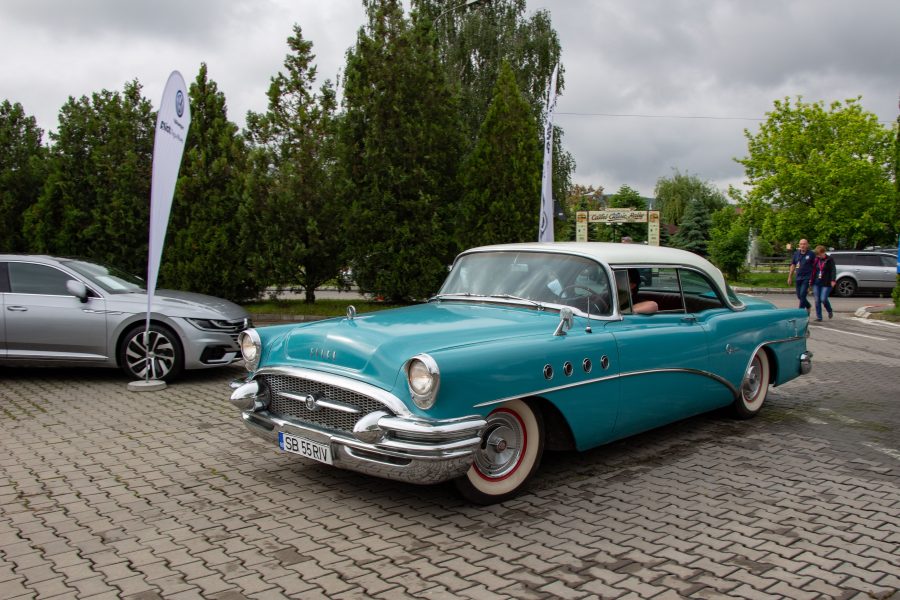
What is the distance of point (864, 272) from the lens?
25.1 meters

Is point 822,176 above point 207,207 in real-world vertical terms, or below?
above

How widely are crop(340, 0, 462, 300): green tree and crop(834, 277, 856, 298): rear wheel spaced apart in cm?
1616

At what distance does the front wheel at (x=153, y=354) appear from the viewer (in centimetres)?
802

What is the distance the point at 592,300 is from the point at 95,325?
577 cm

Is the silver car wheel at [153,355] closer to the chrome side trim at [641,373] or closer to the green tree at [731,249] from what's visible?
the chrome side trim at [641,373]

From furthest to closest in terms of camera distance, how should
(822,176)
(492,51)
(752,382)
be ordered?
(822,176)
(492,51)
(752,382)

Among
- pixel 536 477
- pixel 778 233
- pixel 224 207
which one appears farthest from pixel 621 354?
pixel 778 233

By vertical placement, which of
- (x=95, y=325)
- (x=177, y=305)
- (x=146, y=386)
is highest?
(x=177, y=305)

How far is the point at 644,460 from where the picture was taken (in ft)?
17.2

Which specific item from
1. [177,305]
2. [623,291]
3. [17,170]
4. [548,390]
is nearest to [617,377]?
[548,390]

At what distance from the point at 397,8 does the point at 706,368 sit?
14692 mm

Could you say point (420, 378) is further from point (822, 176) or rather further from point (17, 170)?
point (822, 176)

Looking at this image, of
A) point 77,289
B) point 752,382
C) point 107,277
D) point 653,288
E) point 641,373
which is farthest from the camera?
point 107,277

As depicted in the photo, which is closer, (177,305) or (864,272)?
(177,305)
